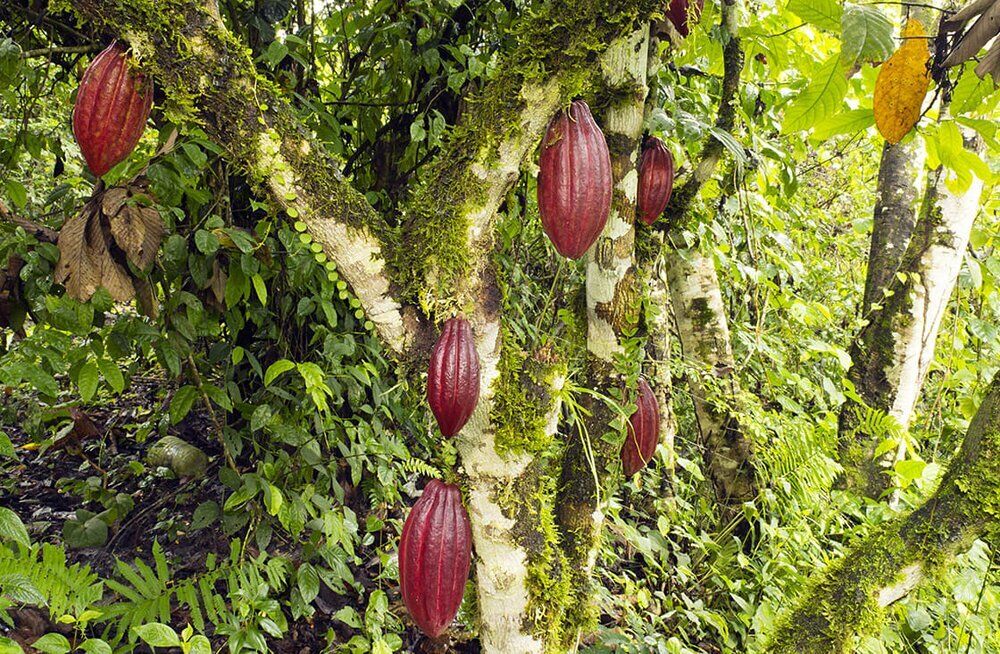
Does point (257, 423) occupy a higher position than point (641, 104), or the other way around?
point (641, 104)

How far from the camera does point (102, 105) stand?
3.58 ft

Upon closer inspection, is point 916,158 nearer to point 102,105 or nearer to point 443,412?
point 443,412

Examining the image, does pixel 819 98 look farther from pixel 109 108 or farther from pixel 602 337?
pixel 109 108

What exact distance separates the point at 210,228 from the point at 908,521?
1770mm

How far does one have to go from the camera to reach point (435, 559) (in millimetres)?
1197

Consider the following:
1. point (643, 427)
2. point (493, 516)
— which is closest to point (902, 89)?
point (643, 427)

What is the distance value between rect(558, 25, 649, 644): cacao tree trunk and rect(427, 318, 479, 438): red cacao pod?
52cm

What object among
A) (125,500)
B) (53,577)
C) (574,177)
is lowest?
(125,500)

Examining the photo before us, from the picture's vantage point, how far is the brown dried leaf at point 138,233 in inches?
50.7

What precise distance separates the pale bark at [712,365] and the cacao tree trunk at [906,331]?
72cm

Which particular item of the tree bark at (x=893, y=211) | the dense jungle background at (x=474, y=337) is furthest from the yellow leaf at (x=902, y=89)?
the tree bark at (x=893, y=211)

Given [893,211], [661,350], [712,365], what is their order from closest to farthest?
[661,350] → [712,365] → [893,211]

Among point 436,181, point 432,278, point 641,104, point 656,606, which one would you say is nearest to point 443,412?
point 432,278

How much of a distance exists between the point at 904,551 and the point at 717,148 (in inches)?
43.7
